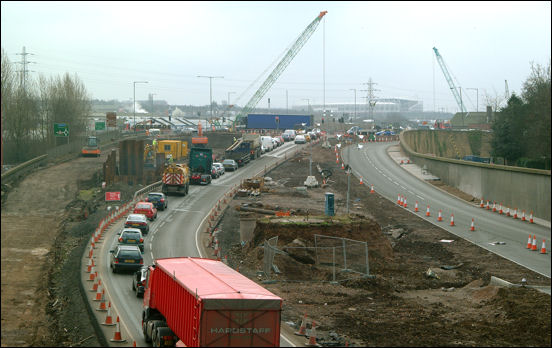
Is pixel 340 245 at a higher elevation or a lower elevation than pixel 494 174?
lower

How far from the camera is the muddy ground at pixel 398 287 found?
2523cm

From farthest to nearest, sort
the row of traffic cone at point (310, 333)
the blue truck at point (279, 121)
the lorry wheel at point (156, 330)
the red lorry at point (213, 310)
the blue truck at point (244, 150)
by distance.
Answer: the blue truck at point (279, 121) < the blue truck at point (244, 150) < the row of traffic cone at point (310, 333) < the lorry wheel at point (156, 330) < the red lorry at point (213, 310)

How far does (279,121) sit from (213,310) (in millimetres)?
144276

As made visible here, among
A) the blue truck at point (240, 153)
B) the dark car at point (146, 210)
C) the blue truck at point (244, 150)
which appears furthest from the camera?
the blue truck at point (244, 150)

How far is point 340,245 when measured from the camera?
41688 mm

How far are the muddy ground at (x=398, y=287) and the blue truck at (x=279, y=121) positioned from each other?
98899 mm

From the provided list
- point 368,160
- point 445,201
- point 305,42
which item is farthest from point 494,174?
point 305,42

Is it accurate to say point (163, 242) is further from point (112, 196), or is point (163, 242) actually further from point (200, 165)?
point (200, 165)

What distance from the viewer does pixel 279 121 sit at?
526 feet

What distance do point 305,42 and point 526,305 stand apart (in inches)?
5325

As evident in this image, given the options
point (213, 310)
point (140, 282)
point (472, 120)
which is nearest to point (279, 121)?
point (472, 120)

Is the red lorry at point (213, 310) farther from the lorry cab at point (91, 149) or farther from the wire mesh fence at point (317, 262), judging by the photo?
the lorry cab at point (91, 149)

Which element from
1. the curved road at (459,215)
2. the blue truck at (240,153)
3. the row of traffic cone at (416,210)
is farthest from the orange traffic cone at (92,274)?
the blue truck at (240,153)

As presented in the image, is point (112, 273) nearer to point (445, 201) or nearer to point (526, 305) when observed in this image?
point (526, 305)
